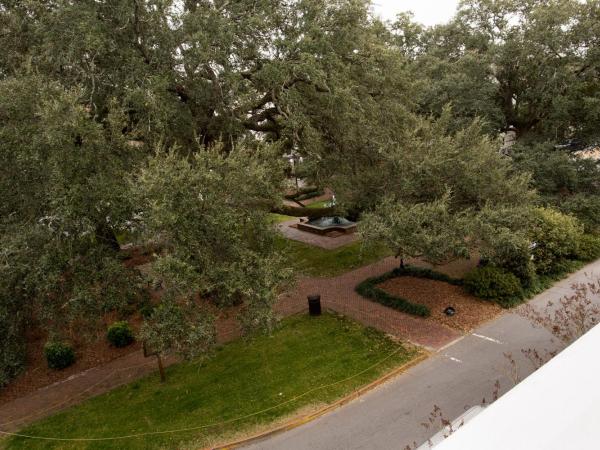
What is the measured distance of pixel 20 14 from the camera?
36.5 feet

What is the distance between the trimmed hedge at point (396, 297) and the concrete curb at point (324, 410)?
2.33 m

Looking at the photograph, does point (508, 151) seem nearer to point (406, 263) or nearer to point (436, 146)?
point (406, 263)

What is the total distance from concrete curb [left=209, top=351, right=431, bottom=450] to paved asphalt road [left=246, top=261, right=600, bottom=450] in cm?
11

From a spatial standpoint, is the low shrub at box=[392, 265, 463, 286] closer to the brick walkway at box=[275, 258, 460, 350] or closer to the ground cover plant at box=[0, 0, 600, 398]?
the brick walkway at box=[275, 258, 460, 350]

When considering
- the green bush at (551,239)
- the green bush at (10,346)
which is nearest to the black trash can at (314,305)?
the green bush at (10,346)

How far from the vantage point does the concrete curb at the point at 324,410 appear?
8.34 m

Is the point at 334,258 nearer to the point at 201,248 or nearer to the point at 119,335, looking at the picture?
the point at 119,335

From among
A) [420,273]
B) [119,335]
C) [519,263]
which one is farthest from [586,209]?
[119,335]

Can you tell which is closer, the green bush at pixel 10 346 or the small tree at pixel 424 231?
the green bush at pixel 10 346

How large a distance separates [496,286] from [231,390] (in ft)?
29.9

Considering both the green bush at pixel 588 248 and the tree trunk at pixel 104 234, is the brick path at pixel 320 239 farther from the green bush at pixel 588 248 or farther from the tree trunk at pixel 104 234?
the tree trunk at pixel 104 234

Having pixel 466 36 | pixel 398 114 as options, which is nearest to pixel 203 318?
pixel 398 114

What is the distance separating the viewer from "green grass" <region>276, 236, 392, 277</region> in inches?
677

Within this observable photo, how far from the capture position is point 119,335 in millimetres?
12352
